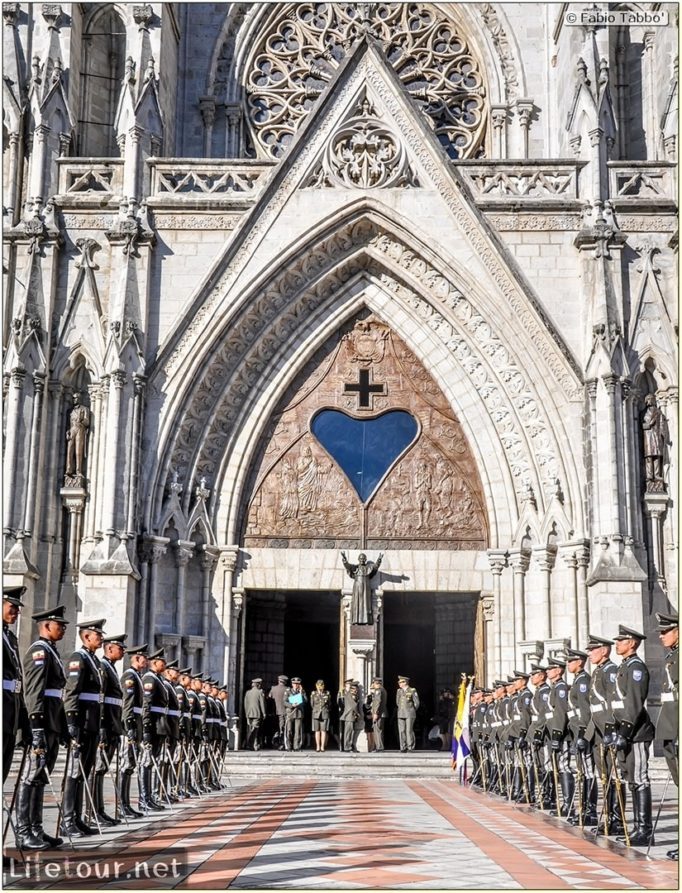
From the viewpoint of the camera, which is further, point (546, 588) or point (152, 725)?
point (546, 588)

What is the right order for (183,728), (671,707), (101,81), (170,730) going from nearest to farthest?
(671,707), (170,730), (183,728), (101,81)

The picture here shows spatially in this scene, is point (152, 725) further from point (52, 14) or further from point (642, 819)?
point (52, 14)

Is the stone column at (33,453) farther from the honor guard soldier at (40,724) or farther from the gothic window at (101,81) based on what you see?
the honor guard soldier at (40,724)

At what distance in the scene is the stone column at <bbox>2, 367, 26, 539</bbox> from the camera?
20.7m

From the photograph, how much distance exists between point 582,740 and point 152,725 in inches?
194

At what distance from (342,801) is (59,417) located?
32.5 ft

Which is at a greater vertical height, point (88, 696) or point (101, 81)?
point (101, 81)

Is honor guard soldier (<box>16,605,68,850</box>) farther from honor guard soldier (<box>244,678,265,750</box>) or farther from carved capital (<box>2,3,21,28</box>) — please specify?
carved capital (<box>2,3,21,28</box>)

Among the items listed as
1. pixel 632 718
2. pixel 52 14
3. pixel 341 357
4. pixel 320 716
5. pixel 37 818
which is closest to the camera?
pixel 37 818

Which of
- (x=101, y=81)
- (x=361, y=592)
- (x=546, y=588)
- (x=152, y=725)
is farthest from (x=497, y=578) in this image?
(x=101, y=81)

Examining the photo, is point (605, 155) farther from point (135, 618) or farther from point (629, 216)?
point (135, 618)

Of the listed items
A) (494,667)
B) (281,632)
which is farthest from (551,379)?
(281,632)

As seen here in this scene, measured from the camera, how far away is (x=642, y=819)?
35.8ft

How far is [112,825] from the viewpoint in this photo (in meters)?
11.8
